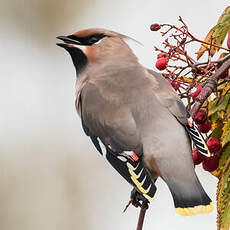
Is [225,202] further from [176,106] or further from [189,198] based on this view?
[176,106]

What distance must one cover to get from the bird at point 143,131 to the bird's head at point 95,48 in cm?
8

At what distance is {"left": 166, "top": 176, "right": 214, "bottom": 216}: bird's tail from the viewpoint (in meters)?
2.77

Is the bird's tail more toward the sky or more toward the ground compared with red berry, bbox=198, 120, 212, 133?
more toward the ground

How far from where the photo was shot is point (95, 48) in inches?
149

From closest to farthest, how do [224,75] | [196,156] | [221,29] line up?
[224,75] < [221,29] < [196,156]

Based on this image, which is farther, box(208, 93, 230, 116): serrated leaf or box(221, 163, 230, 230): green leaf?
box(208, 93, 230, 116): serrated leaf

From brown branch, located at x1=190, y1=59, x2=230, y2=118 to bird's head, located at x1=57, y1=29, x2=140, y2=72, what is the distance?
118cm

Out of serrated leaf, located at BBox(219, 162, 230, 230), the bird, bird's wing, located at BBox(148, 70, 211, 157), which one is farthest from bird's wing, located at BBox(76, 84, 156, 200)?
serrated leaf, located at BBox(219, 162, 230, 230)

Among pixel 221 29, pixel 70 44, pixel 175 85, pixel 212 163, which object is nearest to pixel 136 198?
pixel 212 163

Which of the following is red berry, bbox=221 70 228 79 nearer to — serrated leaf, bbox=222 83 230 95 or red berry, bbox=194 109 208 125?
serrated leaf, bbox=222 83 230 95

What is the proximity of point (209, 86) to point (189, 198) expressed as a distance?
0.49 meters

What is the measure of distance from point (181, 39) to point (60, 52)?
5.14 metres

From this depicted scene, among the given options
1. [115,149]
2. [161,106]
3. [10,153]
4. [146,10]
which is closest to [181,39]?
[161,106]

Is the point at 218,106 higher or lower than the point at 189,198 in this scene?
higher
